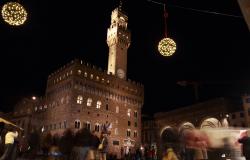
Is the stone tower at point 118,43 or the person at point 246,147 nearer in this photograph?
the person at point 246,147

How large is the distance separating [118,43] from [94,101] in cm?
1786

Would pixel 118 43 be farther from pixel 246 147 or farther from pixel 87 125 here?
pixel 246 147

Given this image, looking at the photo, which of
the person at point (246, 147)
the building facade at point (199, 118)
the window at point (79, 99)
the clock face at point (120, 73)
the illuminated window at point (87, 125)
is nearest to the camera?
the person at point (246, 147)

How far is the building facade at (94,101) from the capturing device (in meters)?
46.8

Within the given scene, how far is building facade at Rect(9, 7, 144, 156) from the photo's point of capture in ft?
154

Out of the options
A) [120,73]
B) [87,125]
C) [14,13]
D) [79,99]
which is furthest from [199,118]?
[14,13]

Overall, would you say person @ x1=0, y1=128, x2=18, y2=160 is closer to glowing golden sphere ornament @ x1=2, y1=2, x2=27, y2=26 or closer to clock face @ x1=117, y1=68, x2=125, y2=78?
glowing golden sphere ornament @ x1=2, y1=2, x2=27, y2=26

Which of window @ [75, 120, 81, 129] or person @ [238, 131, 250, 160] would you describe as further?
window @ [75, 120, 81, 129]

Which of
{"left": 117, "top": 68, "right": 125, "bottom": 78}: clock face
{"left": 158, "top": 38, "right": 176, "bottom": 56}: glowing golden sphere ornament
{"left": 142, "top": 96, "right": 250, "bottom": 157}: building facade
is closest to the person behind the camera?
{"left": 158, "top": 38, "right": 176, "bottom": 56}: glowing golden sphere ornament

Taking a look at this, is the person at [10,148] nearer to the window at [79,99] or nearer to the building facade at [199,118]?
the building facade at [199,118]

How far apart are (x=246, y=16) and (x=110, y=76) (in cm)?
4781

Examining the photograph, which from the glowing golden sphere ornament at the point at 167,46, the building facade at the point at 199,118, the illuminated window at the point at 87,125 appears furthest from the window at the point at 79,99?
the glowing golden sphere ornament at the point at 167,46

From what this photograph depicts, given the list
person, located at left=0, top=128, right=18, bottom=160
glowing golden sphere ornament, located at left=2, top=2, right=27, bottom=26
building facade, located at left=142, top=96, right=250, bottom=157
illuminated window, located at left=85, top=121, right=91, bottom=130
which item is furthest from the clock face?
glowing golden sphere ornament, located at left=2, top=2, right=27, bottom=26

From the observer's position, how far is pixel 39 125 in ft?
175
